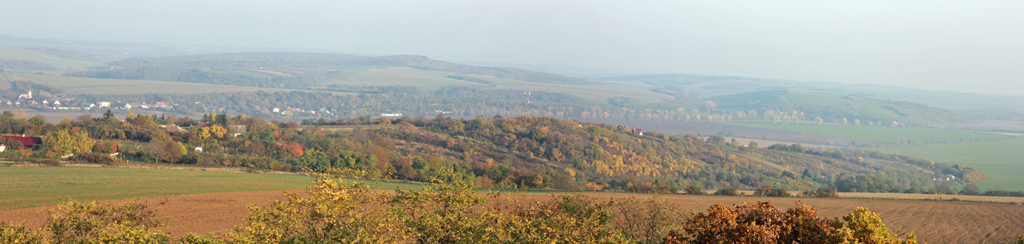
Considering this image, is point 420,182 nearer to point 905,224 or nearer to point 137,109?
point 905,224

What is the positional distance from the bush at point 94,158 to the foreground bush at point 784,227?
51.0 meters

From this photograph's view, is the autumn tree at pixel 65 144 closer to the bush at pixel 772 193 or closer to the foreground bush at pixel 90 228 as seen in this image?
the foreground bush at pixel 90 228

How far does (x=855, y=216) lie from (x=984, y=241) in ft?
82.0

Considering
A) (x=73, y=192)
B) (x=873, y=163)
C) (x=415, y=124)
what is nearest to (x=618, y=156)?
(x=415, y=124)

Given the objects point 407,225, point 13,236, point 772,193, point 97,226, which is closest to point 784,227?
point 407,225

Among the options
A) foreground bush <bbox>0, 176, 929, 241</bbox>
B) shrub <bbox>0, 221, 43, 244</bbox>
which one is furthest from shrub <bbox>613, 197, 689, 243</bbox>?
shrub <bbox>0, 221, 43, 244</bbox>

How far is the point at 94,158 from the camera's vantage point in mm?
51500

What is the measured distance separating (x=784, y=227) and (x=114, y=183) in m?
40.7

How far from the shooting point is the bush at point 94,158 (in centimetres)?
5087

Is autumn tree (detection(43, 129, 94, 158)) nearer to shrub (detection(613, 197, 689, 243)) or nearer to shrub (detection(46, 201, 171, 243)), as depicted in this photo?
shrub (detection(46, 201, 171, 243))

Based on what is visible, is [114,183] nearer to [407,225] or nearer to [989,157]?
[407,225]

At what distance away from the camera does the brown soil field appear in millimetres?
29062

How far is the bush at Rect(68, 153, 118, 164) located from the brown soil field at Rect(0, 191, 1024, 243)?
18.8m

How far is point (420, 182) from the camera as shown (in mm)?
56250
